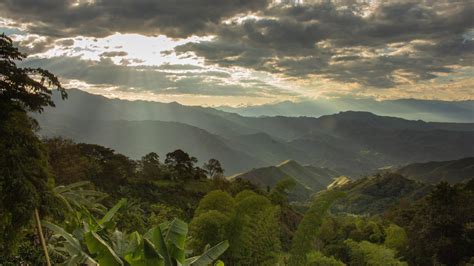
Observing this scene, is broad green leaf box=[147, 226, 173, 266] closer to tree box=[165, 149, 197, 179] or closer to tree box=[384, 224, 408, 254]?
tree box=[384, 224, 408, 254]

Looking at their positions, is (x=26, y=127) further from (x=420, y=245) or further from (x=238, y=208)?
(x=420, y=245)

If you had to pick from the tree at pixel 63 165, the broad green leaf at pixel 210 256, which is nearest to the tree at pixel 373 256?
the broad green leaf at pixel 210 256

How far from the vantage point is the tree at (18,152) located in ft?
21.8

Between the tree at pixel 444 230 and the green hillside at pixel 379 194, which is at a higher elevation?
the tree at pixel 444 230

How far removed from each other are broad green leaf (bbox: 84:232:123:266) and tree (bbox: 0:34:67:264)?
10.6 ft

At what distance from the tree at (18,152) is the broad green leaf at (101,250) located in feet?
10.6

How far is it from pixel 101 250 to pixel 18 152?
14.2 ft

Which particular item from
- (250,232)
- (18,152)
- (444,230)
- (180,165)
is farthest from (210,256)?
(180,165)

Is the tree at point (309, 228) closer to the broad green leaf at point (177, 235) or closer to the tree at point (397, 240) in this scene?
the broad green leaf at point (177, 235)

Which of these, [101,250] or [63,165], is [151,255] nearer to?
[101,250]

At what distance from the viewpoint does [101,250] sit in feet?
12.5

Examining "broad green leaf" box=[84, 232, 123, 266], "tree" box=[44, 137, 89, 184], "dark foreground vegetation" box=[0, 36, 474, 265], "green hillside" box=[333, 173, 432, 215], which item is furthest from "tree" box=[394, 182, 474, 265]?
"green hillside" box=[333, 173, 432, 215]

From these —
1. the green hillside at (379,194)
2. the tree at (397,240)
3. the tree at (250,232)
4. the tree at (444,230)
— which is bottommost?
the green hillside at (379,194)

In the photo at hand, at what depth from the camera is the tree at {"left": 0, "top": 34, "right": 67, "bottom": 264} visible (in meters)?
6.63
